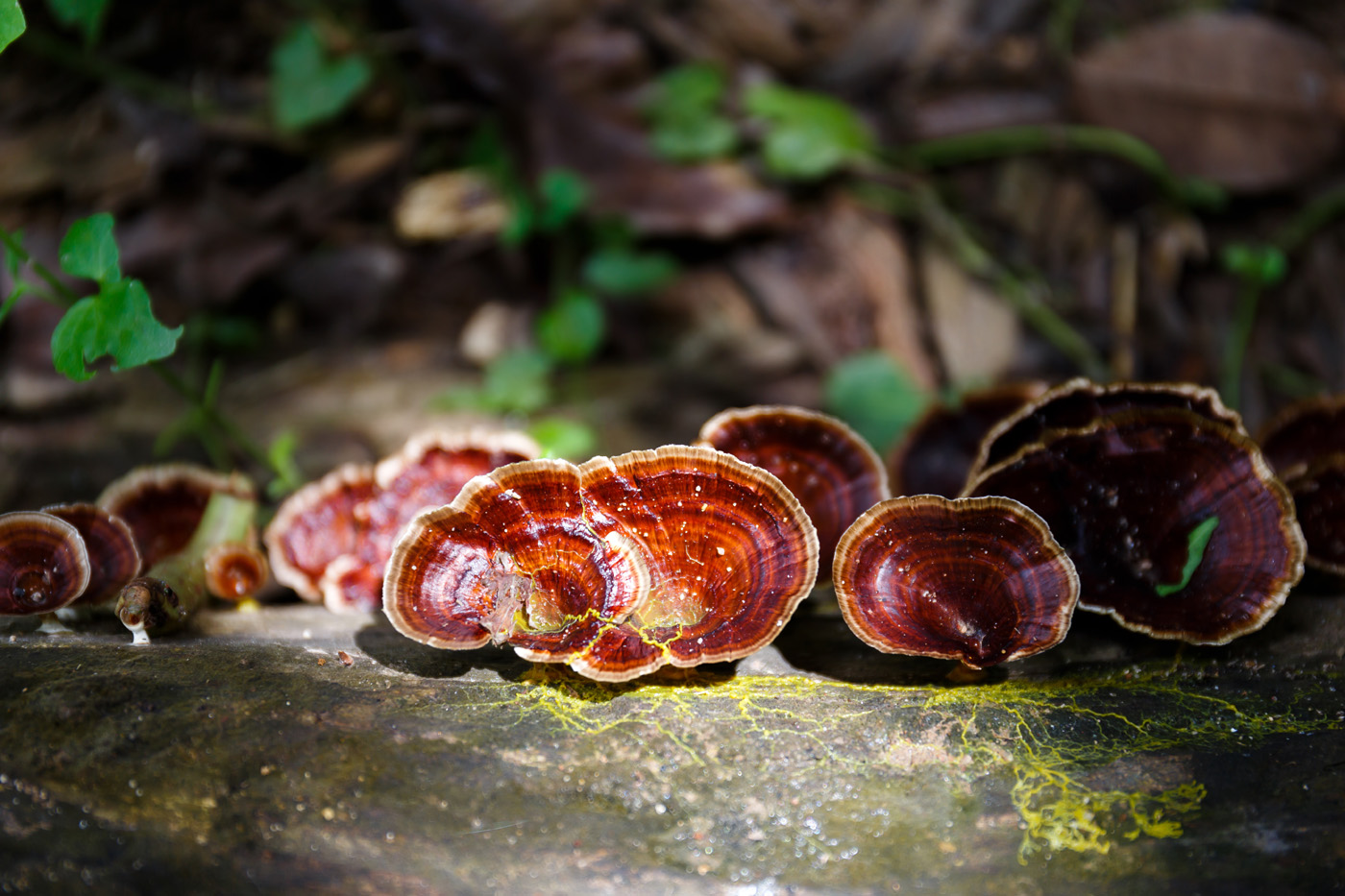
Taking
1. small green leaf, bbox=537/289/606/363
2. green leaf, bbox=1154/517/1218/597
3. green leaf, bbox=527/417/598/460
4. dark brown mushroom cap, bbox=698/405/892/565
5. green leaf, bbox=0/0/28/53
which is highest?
green leaf, bbox=0/0/28/53

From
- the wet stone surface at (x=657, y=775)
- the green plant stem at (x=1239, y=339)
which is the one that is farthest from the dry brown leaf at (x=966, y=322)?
the wet stone surface at (x=657, y=775)

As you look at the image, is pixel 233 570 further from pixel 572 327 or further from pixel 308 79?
pixel 308 79

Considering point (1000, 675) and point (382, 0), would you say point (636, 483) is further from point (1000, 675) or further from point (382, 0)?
point (382, 0)

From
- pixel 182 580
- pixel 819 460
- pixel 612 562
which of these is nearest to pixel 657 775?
pixel 612 562

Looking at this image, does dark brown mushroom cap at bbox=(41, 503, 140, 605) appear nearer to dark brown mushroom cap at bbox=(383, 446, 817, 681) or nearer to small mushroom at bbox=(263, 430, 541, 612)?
small mushroom at bbox=(263, 430, 541, 612)

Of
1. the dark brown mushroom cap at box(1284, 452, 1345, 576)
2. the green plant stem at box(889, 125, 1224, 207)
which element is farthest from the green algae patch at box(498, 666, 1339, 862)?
the green plant stem at box(889, 125, 1224, 207)

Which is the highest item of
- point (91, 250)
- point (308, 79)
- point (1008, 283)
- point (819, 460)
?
point (308, 79)

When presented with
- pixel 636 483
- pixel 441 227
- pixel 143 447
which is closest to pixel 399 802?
pixel 636 483
